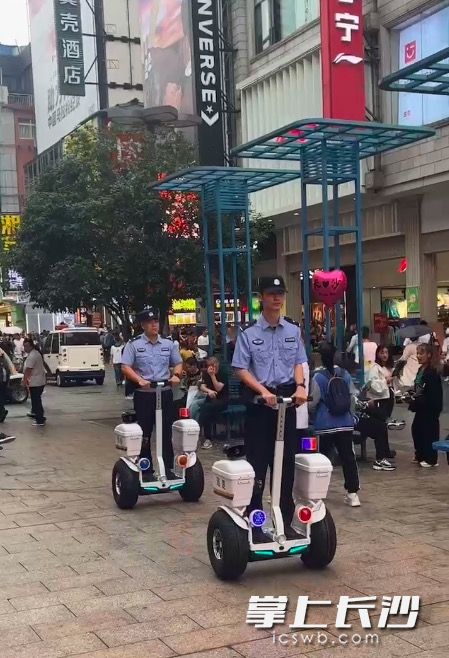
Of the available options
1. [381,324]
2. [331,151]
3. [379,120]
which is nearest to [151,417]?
[331,151]

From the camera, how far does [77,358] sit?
80.3ft

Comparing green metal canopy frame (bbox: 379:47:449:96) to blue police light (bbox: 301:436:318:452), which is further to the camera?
green metal canopy frame (bbox: 379:47:449:96)

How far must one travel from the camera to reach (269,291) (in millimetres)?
5020

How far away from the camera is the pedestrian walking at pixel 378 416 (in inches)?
344

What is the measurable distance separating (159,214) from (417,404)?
291 inches

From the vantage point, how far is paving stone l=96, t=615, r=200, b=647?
4043mm

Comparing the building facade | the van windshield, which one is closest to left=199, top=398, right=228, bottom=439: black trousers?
the building facade

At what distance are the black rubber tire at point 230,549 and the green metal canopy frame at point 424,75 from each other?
4200mm

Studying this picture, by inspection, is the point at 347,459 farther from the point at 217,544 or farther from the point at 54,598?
the point at 54,598

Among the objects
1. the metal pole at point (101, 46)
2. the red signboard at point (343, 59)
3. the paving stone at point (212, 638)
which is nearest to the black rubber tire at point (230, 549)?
the paving stone at point (212, 638)

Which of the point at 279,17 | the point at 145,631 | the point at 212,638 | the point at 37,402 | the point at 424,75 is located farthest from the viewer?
the point at 279,17

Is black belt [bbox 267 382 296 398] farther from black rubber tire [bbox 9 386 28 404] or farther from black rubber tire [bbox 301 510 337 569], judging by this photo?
black rubber tire [bbox 9 386 28 404]

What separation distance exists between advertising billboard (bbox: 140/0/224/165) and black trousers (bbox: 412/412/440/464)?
17504 mm

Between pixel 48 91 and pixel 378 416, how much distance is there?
53225 mm
